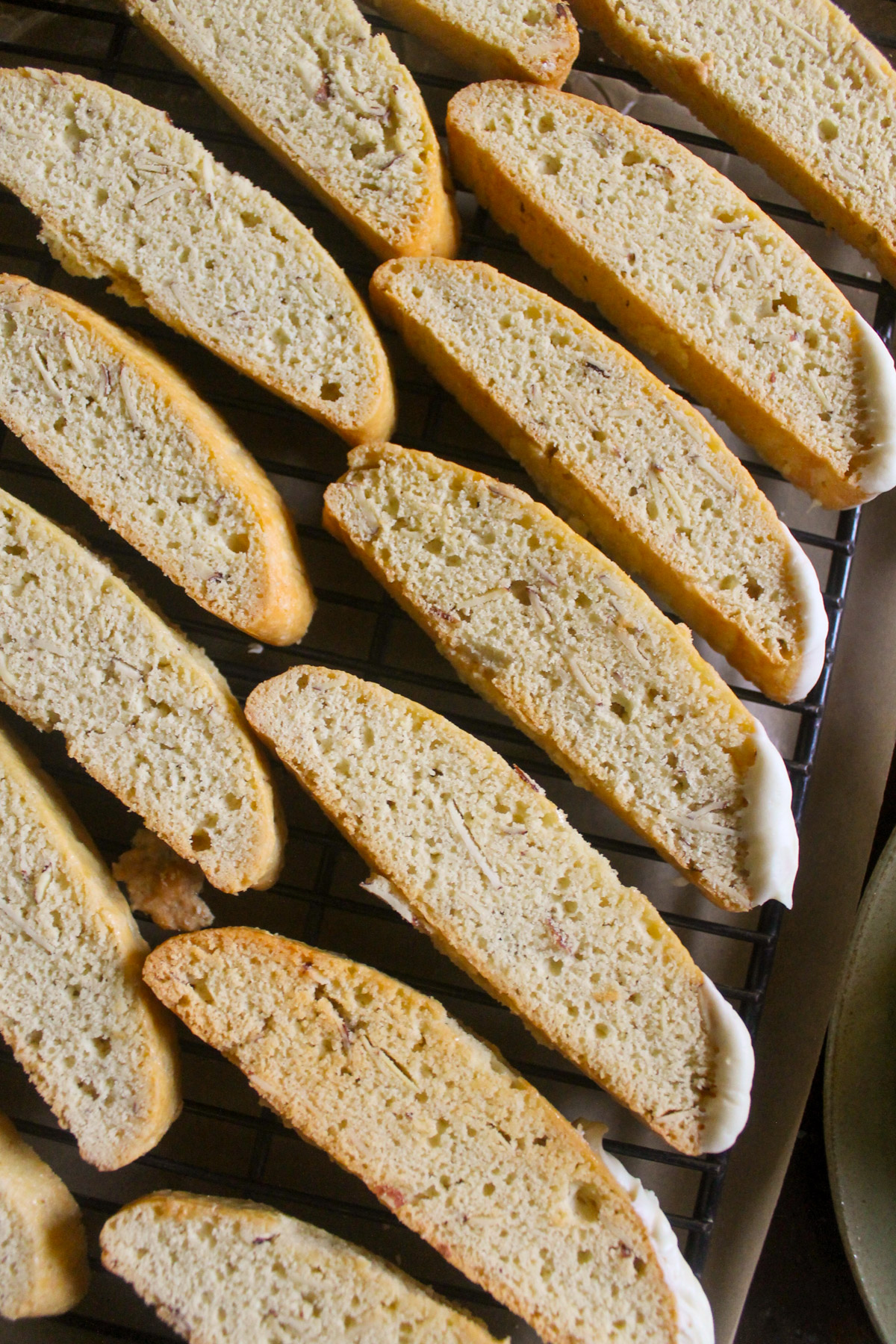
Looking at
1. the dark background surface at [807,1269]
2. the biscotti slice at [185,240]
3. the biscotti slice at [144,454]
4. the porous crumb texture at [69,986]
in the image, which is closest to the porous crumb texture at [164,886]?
the porous crumb texture at [69,986]

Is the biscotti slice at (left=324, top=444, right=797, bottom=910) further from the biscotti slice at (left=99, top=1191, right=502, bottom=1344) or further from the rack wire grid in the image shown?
the biscotti slice at (left=99, top=1191, right=502, bottom=1344)

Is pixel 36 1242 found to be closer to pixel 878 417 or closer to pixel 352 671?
pixel 352 671

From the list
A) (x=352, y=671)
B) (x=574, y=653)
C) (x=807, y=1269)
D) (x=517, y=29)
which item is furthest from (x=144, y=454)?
(x=807, y=1269)

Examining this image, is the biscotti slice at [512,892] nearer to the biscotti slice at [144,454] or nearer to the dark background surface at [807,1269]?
the biscotti slice at [144,454]

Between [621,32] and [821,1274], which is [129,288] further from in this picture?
[821,1274]

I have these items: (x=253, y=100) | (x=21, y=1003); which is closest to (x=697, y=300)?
(x=253, y=100)
